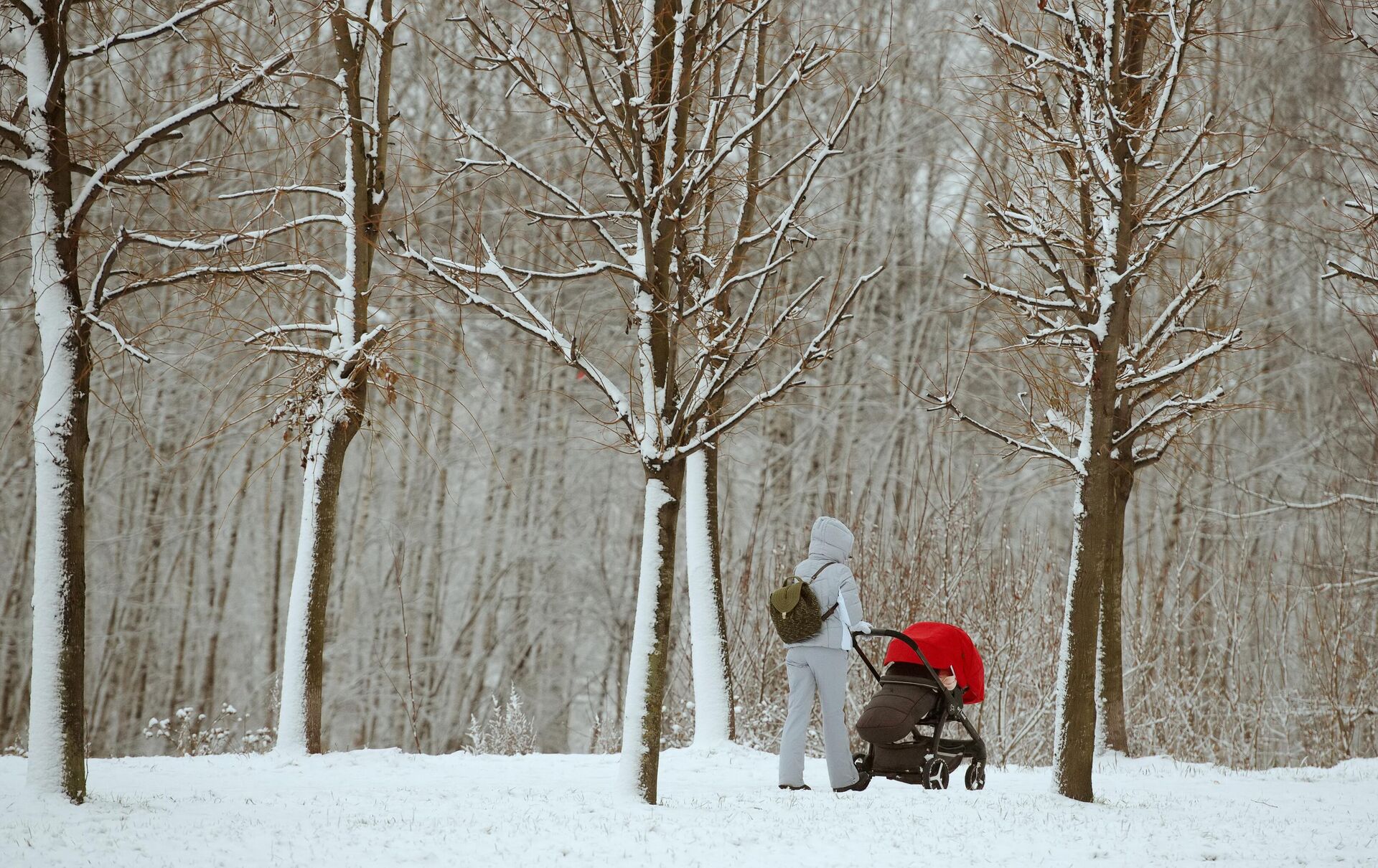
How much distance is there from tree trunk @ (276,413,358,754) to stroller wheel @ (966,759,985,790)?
5293mm

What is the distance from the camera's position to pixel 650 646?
7.61 metres

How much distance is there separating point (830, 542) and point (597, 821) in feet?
9.24

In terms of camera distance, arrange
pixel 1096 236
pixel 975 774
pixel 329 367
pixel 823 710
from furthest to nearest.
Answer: pixel 1096 236 < pixel 329 367 < pixel 975 774 < pixel 823 710

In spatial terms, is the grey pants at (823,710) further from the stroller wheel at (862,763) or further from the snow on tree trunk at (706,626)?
the snow on tree trunk at (706,626)

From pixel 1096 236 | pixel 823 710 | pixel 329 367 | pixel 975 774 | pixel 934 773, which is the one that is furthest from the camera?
pixel 1096 236

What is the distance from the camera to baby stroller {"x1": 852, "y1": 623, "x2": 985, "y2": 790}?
8.15 metres

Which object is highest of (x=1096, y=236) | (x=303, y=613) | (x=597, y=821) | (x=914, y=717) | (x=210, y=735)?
(x=1096, y=236)

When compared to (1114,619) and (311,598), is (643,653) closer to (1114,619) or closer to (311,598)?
(311,598)

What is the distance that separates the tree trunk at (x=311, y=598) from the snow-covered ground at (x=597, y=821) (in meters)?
0.38

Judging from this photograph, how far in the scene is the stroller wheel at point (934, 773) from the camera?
8242mm

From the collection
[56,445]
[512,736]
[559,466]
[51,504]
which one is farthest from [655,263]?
[559,466]

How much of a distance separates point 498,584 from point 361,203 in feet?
41.0

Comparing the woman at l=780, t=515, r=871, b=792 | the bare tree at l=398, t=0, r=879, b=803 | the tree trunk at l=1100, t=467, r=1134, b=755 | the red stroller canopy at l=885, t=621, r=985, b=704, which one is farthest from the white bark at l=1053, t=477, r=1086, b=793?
the bare tree at l=398, t=0, r=879, b=803

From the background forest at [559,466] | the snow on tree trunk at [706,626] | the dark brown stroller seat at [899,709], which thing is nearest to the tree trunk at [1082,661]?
the dark brown stroller seat at [899,709]
